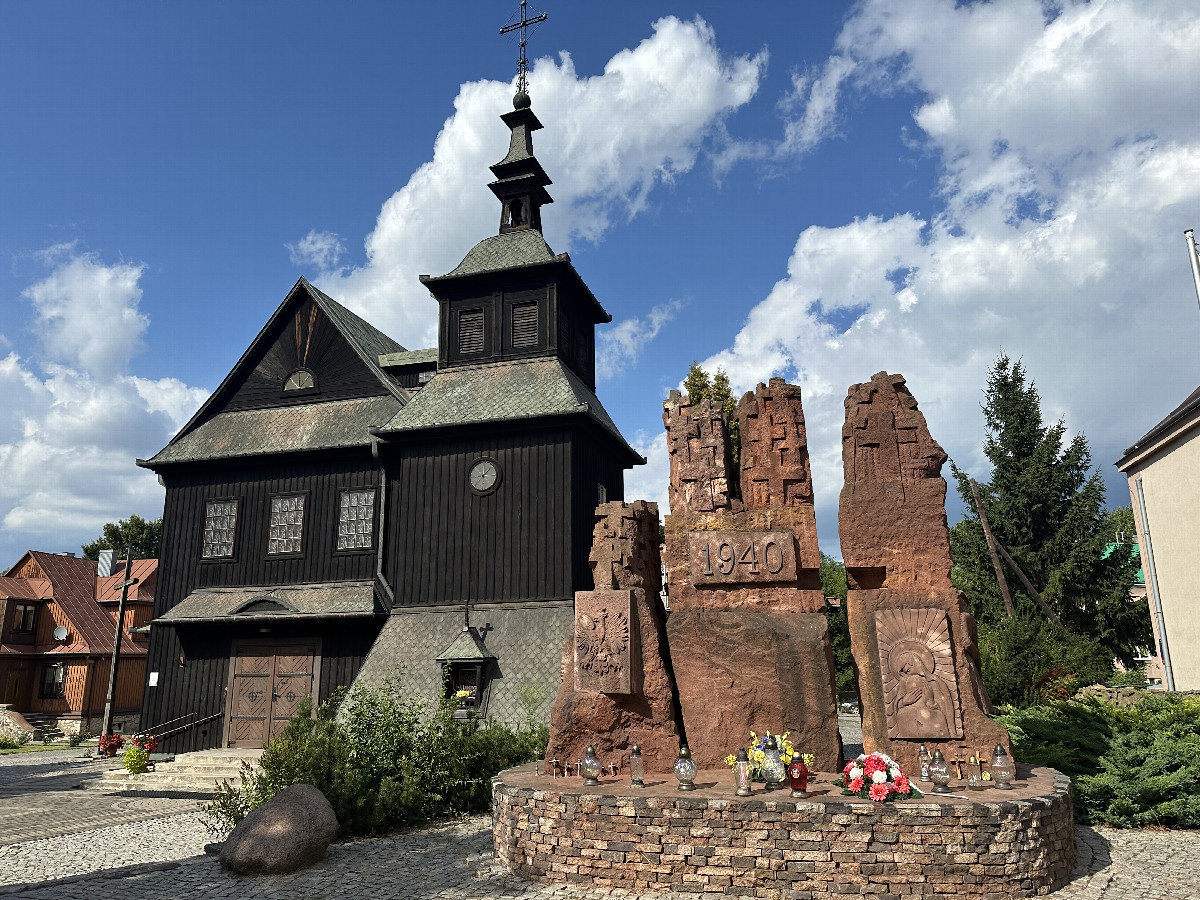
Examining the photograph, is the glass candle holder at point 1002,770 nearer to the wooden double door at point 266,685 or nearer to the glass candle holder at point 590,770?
the glass candle holder at point 590,770

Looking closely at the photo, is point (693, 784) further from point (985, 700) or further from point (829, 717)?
point (985, 700)

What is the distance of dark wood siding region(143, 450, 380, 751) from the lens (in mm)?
18047

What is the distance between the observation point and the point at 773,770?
25.5 ft

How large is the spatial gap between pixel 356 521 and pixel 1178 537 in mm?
20395

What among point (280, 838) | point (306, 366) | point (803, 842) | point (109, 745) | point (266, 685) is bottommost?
point (109, 745)

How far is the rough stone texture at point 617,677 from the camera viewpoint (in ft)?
30.0

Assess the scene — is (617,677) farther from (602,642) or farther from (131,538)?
(131,538)

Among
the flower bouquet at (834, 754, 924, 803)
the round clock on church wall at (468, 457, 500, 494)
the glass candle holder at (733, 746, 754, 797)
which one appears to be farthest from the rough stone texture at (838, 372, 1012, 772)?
the round clock on church wall at (468, 457, 500, 494)

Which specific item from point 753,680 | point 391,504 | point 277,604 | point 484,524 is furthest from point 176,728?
point 753,680

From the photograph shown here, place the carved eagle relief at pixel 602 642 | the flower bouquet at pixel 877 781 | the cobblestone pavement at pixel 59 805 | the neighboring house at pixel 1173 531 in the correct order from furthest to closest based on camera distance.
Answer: the neighboring house at pixel 1173 531, the cobblestone pavement at pixel 59 805, the carved eagle relief at pixel 602 642, the flower bouquet at pixel 877 781

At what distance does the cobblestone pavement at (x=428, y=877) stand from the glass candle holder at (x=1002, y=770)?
3.12ft

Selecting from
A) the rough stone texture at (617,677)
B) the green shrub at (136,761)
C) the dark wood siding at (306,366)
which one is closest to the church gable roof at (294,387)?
the dark wood siding at (306,366)

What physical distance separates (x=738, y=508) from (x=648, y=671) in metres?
Result: 2.34

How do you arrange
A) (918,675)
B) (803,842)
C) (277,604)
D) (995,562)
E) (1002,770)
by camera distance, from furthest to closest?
(995,562), (277,604), (918,675), (1002,770), (803,842)
